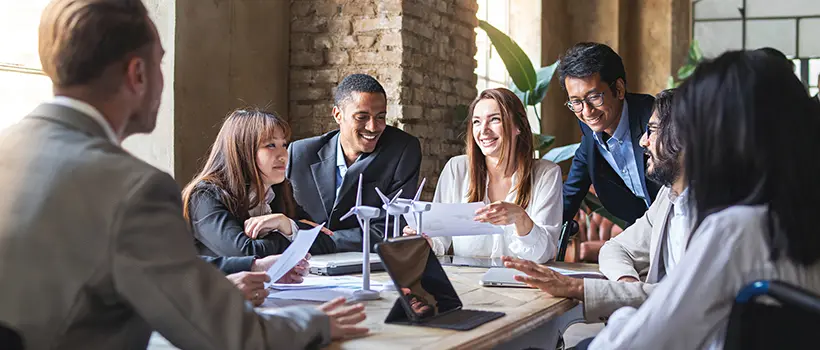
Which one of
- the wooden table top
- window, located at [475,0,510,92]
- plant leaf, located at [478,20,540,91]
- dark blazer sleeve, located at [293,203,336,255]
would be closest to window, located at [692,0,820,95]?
window, located at [475,0,510,92]

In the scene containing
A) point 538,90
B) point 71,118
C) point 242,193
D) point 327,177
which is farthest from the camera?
point 538,90

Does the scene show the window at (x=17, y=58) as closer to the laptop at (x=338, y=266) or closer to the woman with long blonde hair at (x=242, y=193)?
the woman with long blonde hair at (x=242, y=193)

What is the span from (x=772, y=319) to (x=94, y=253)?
112 cm

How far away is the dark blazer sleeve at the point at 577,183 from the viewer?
4.37 metres

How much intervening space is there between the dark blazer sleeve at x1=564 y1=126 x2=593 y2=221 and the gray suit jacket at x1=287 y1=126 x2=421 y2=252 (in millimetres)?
768

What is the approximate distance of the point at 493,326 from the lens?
203 centimetres

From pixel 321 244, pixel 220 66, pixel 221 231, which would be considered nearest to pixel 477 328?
pixel 221 231

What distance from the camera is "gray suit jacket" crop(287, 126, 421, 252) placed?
4258 mm

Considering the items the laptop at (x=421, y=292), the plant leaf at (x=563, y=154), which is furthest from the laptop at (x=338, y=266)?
the plant leaf at (x=563, y=154)

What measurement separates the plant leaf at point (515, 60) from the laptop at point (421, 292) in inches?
168

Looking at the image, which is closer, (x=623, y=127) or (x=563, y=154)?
(x=623, y=127)

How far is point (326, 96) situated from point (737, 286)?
13.2ft

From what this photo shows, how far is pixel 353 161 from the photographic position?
436 centimetres

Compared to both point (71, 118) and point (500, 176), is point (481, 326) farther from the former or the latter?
point (500, 176)
